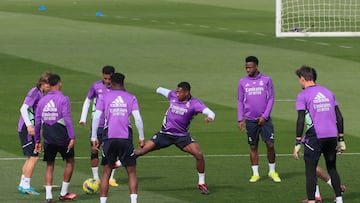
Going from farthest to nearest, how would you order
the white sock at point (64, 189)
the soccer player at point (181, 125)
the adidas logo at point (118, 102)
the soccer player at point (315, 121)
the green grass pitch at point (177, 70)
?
the green grass pitch at point (177, 70) → the soccer player at point (181, 125) → the white sock at point (64, 189) → the adidas logo at point (118, 102) → the soccer player at point (315, 121)

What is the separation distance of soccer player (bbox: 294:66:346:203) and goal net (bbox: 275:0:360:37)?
27394 millimetres

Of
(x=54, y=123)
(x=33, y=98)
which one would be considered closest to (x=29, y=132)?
(x=33, y=98)

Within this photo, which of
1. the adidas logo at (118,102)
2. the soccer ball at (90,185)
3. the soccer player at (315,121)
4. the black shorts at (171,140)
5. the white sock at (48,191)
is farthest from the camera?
the black shorts at (171,140)

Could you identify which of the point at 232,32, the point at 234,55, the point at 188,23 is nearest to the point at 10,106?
the point at 234,55

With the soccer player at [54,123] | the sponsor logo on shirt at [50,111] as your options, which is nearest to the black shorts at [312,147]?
the soccer player at [54,123]

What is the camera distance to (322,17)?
54719mm

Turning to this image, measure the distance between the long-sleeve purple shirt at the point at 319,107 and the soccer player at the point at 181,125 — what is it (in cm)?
293

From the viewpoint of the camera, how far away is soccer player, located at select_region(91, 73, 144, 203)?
19.3 m

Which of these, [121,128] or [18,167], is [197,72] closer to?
[18,167]

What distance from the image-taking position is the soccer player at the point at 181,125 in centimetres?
2177

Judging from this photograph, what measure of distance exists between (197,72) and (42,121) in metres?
20.4

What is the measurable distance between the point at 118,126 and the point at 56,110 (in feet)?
5.30

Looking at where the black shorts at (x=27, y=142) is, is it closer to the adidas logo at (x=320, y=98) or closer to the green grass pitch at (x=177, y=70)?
the green grass pitch at (x=177, y=70)

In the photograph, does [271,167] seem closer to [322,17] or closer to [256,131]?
[256,131]
